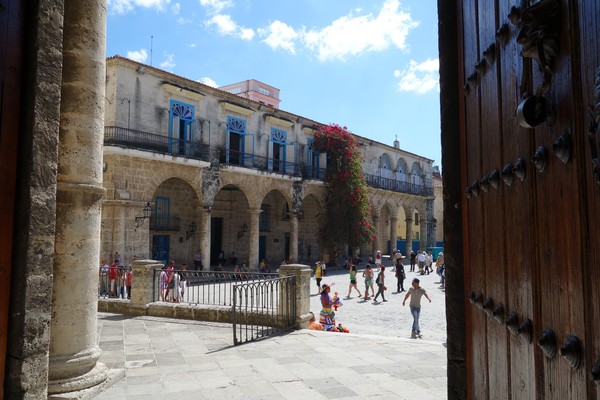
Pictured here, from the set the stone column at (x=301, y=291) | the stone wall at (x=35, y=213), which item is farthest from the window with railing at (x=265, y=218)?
the stone wall at (x=35, y=213)

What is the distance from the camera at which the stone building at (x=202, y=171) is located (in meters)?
17.0

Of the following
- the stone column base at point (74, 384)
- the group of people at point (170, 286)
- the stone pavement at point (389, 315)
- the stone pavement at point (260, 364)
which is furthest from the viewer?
the group of people at point (170, 286)

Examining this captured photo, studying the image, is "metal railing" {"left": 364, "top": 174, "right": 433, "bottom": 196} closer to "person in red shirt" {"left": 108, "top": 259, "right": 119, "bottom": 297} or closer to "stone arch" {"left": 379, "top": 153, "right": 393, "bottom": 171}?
"stone arch" {"left": 379, "top": 153, "right": 393, "bottom": 171}

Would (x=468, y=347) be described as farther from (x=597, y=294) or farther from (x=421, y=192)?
(x=421, y=192)

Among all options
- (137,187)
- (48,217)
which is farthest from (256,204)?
(48,217)

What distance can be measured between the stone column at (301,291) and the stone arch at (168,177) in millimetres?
10741

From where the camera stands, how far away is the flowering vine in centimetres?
2612

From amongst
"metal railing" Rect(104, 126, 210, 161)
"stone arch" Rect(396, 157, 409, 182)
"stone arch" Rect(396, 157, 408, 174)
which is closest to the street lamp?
"metal railing" Rect(104, 126, 210, 161)

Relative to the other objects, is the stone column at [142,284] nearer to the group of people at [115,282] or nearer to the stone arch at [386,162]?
the group of people at [115,282]

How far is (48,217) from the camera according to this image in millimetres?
3371

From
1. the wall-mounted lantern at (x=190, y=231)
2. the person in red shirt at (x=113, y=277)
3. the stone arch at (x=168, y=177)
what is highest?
the stone arch at (x=168, y=177)

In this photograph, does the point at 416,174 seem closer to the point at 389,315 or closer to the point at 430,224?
the point at 430,224

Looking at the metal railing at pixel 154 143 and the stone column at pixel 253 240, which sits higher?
the metal railing at pixel 154 143

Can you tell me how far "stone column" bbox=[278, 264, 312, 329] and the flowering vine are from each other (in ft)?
57.2
